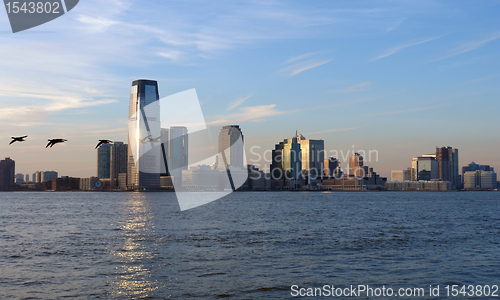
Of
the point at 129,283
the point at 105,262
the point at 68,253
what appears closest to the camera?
the point at 129,283

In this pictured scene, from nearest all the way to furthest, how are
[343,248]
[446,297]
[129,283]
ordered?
[446,297]
[129,283]
[343,248]

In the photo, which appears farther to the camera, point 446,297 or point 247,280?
point 247,280

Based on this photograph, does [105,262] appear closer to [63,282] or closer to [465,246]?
[63,282]

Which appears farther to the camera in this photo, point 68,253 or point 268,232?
point 268,232

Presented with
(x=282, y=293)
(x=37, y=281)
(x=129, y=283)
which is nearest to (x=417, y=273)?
(x=282, y=293)

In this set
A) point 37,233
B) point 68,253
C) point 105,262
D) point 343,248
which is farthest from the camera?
point 37,233

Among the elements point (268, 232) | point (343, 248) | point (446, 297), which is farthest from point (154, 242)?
point (446, 297)

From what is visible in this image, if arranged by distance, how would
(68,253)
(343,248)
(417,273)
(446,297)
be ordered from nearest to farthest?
(446,297) → (417,273) → (68,253) → (343,248)

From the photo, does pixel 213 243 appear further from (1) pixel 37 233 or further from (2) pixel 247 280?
(1) pixel 37 233
